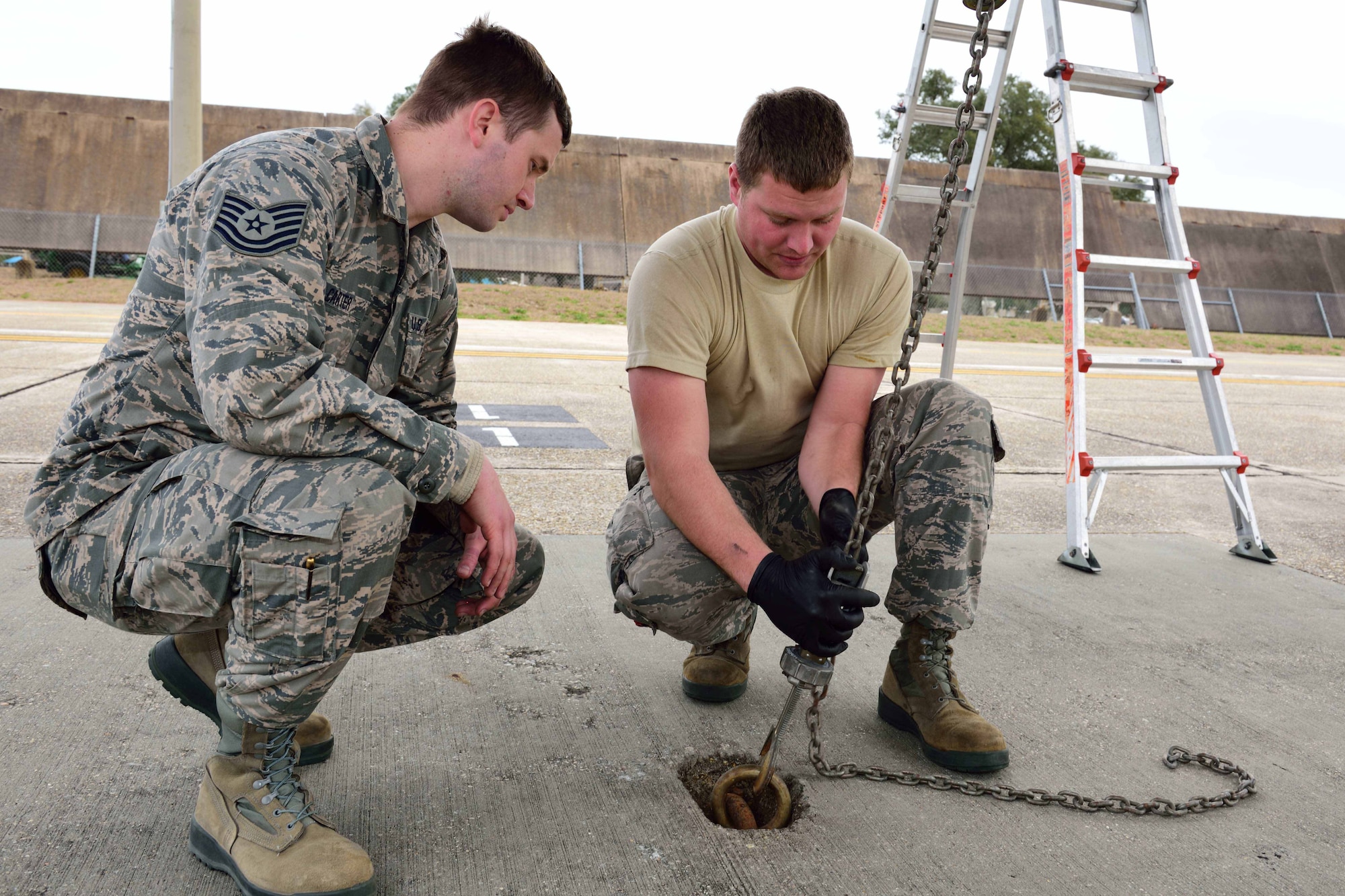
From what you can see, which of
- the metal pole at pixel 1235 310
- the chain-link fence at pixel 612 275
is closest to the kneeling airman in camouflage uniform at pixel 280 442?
the chain-link fence at pixel 612 275

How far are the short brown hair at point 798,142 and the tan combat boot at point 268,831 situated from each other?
1.44m

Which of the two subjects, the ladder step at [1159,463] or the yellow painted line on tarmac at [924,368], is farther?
the yellow painted line on tarmac at [924,368]

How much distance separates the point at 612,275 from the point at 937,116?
16799mm

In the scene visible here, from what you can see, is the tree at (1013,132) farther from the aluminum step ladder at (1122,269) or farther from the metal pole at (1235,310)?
the aluminum step ladder at (1122,269)

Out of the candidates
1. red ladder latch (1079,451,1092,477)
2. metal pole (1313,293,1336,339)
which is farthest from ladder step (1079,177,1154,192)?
metal pole (1313,293,1336,339)

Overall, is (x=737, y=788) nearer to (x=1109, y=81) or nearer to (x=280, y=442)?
(x=280, y=442)

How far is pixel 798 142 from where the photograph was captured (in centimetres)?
208

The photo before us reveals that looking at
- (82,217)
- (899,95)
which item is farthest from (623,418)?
(82,217)

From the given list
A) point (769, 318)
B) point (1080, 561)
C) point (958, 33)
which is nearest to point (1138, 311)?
point (958, 33)

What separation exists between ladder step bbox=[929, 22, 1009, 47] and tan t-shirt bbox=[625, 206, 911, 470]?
155cm

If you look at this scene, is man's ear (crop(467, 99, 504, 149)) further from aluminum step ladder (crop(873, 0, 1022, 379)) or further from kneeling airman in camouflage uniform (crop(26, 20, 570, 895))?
aluminum step ladder (crop(873, 0, 1022, 379))

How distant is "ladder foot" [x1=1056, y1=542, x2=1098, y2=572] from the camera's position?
3.52m

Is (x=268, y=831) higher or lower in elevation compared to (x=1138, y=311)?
lower

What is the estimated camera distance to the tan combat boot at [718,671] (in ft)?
7.76
